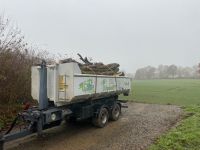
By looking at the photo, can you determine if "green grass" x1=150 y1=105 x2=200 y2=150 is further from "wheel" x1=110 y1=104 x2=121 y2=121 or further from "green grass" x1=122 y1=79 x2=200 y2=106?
"green grass" x1=122 y1=79 x2=200 y2=106

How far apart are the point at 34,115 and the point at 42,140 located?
1.32m

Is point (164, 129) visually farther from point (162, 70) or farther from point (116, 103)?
point (162, 70)

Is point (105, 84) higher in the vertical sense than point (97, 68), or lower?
lower

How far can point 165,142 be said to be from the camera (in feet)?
28.1

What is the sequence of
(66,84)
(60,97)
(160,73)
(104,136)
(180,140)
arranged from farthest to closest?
1. (160,73)
2. (104,136)
3. (60,97)
4. (66,84)
5. (180,140)

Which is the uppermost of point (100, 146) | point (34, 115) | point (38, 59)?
point (38, 59)

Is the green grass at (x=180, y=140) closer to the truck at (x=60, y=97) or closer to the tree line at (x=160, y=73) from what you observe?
the truck at (x=60, y=97)

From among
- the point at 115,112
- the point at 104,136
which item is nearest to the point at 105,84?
the point at 115,112

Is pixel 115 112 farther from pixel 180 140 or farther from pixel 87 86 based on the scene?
pixel 180 140

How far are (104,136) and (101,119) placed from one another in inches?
60.9

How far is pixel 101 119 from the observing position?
37.0 feet

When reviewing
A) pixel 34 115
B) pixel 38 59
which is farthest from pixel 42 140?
pixel 38 59

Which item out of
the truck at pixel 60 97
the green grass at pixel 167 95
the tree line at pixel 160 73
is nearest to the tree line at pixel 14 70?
the truck at pixel 60 97

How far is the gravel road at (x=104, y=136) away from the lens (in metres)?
8.53
